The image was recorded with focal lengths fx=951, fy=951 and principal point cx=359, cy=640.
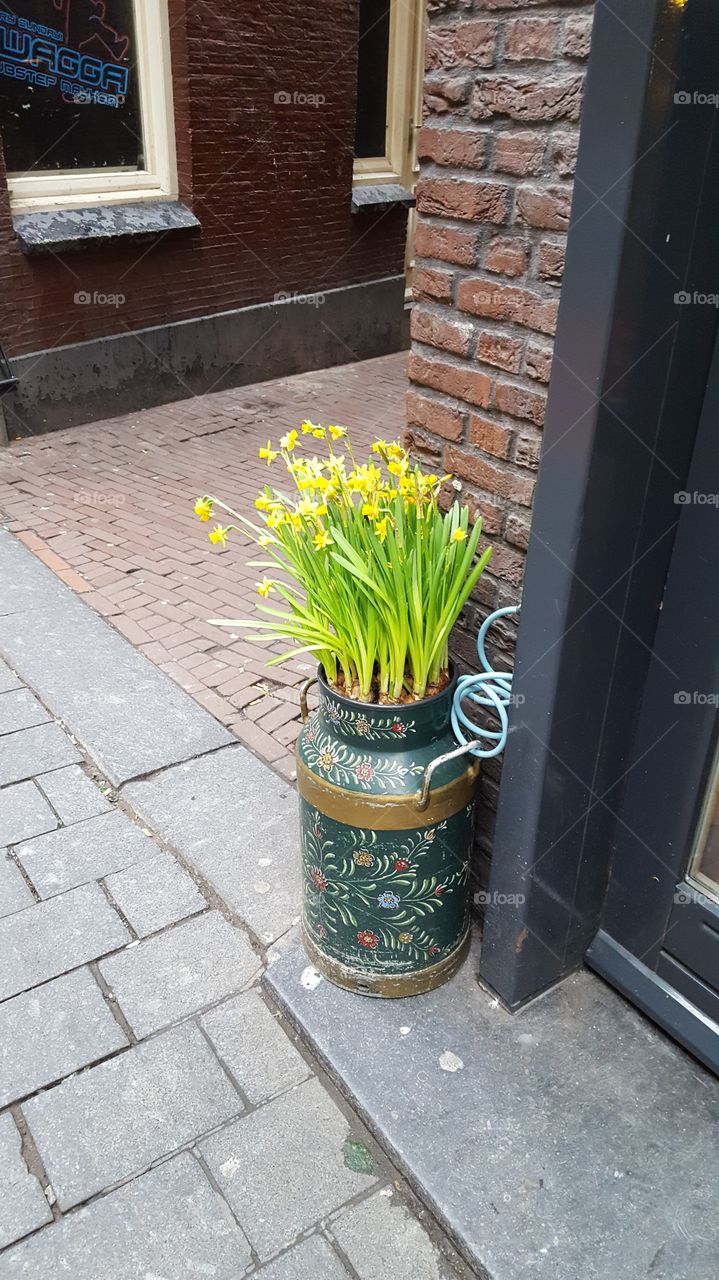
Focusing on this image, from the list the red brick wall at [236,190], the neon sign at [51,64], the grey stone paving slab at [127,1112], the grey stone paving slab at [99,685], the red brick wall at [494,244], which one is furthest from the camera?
the red brick wall at [236,190]

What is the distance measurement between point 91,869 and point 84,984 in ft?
1.45

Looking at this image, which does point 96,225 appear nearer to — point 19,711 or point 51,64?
point 51,64

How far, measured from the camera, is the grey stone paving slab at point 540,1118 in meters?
1.94

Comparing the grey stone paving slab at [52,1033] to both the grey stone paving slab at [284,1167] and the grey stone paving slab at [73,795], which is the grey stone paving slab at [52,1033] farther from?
the grey stone paving slab at [73,795]

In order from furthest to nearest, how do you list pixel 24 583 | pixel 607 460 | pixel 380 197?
pixel 380 197 < pixel 24 583 < pixel 607 460

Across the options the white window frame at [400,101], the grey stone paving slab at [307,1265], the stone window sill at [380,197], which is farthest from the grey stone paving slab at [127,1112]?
the white window frame at [400,101]

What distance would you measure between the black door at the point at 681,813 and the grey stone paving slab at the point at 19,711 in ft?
7.27

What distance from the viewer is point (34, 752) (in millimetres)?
3416

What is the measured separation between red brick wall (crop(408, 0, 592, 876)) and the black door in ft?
1.16

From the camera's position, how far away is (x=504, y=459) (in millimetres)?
2121

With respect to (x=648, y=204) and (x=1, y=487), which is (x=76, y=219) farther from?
(x=648, y=204)

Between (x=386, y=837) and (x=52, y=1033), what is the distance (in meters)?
1.01

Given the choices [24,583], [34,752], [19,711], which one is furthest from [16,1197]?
[24,583]

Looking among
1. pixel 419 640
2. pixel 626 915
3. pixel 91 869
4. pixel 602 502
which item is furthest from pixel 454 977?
pixel 602 502
